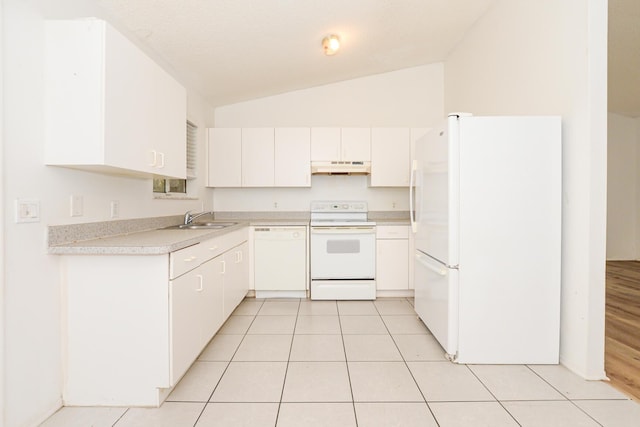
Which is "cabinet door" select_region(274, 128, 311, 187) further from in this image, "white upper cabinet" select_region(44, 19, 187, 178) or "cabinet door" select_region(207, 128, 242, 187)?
"white upper cabinet" select_region(44, 19, 187, 178)

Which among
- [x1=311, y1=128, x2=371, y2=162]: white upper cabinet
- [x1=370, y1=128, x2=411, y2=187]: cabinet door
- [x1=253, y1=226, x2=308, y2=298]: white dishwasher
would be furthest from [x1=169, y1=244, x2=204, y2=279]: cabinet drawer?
[x1=370, y1=128, x2=411, y2=187]: cabinet door

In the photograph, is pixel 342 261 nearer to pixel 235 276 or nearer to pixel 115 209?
pixel 235 276

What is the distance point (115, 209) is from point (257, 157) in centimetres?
202

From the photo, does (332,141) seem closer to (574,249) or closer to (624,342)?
(574,249)

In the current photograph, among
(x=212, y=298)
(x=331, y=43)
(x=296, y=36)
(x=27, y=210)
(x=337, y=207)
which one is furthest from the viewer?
(x=337, y=207)

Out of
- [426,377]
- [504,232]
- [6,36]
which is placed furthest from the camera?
[504,232]

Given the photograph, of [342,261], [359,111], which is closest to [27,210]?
[342,261]

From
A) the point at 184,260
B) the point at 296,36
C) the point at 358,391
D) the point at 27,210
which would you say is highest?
the point at 296,36

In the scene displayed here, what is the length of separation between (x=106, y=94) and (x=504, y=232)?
7.95 feet

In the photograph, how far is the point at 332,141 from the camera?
401 cm

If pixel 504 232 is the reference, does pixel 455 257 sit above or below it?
below

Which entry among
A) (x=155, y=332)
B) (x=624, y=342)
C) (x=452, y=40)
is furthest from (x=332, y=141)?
(x=624, y=342)

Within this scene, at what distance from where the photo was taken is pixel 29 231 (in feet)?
5.16

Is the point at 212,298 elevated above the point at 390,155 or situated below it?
below
